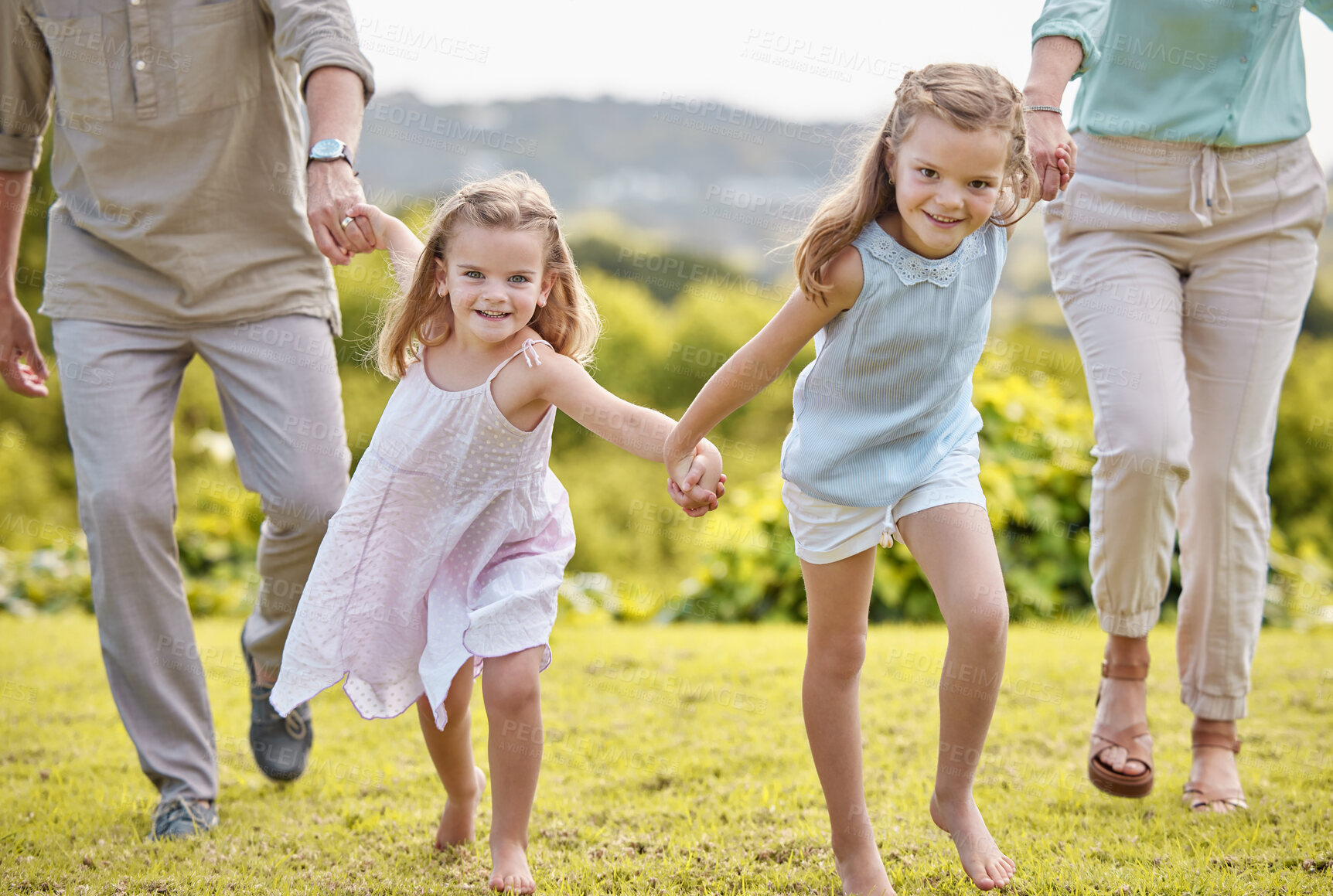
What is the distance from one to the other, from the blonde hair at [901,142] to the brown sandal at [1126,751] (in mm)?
1277

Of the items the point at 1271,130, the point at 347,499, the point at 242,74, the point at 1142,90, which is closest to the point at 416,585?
the point at 347,499

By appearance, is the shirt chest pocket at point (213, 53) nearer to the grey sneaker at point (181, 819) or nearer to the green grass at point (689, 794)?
the grey sneaker at point (181, 819)

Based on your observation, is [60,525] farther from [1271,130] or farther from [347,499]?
[1271,130]

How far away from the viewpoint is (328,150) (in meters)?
2.54

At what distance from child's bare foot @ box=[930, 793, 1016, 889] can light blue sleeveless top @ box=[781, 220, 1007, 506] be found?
2.13ft

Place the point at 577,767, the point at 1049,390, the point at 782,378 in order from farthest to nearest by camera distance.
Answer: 1. the point at 782,378
2. the point at 1049,390
3. the point at 577,767

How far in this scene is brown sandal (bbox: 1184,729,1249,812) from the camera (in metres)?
2.83

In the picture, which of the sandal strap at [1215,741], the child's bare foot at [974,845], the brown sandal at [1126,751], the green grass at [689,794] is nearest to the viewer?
the child's bare foot at [974,845]

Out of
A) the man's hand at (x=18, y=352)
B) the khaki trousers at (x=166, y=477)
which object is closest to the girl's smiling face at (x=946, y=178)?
the khaki trousers at (x=166, y=477)

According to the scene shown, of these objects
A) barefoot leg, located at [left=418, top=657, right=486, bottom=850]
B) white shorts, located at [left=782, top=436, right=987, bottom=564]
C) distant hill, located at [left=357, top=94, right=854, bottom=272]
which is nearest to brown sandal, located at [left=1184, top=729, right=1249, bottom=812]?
white shorts, located at [left=782, top=436, right=987, bottom=564]

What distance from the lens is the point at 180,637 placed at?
9.52 feet

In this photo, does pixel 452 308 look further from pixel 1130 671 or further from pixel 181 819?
pixel 1130 671

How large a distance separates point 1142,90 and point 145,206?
8.21 feet

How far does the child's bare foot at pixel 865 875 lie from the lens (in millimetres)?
2236
